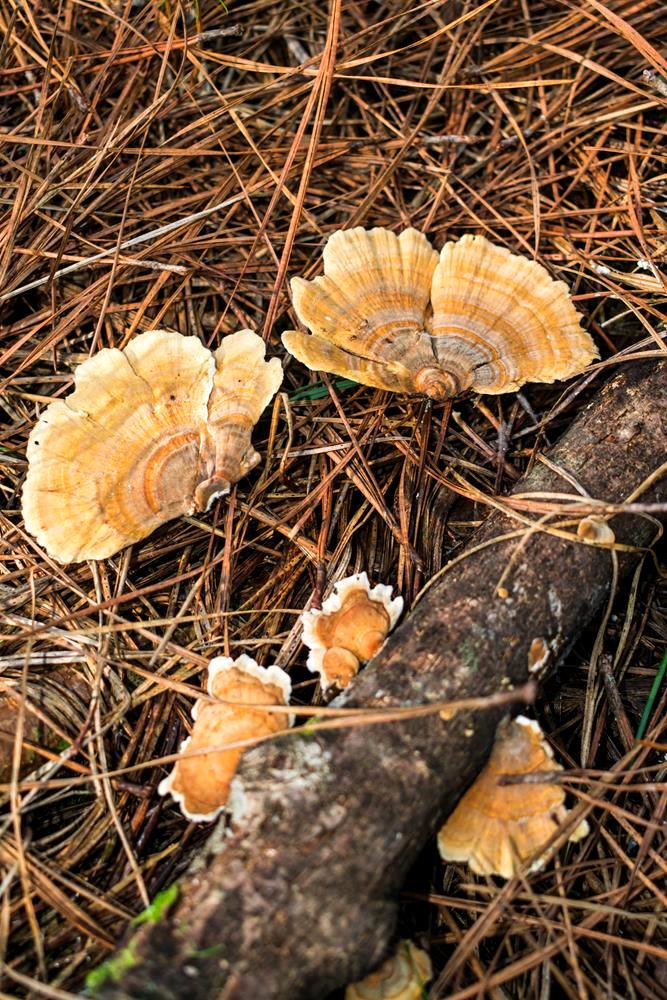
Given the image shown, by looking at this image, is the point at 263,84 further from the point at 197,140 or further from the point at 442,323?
the point at 442,323

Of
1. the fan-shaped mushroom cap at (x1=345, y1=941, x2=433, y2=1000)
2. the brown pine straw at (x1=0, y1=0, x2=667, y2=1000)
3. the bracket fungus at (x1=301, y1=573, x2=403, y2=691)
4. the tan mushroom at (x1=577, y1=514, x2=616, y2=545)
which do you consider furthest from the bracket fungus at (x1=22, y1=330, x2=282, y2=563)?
the fan-shaped mushroom cap at (x1=345, y1=941, x2=433, y2=1000)

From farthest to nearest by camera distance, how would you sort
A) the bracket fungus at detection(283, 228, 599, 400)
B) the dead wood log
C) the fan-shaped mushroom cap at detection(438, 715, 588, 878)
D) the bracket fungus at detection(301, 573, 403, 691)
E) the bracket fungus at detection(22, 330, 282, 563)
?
the bracket fungus at detection(283, 228, 599, 400), the bracket fungus at detection(22, 330, 282, 563), the bracket fungus at detection(301, 573, 403, 691), the fan-shaped mushroom cap at detection(438, 715, 588, 878), the dead wood log

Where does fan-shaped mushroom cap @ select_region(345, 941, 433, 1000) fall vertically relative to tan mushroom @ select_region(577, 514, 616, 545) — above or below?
below

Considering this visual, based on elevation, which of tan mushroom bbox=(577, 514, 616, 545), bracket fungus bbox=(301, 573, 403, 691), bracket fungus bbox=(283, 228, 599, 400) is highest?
bracket fungus bbox=(283, 228, 599, 400)

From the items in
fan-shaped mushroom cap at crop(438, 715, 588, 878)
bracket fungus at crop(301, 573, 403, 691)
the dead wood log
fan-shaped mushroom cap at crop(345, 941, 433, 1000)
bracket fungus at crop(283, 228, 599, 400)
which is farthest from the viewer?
bracket fungus at crop(283, 228, 599, 400)

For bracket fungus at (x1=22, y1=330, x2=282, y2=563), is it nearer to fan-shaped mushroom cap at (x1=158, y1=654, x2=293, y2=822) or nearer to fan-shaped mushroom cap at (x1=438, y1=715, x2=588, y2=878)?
fan-shaped mushroom cap at (x1=158, y1=654, x2=293, y2=822)

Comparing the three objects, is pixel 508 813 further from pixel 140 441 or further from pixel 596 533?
pixel 140 441

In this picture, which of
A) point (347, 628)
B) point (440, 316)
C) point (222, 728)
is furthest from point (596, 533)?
point (222, 728)

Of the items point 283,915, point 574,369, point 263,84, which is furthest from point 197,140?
point 283,915
